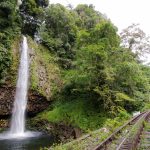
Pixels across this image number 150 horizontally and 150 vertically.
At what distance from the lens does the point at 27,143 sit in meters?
20.0

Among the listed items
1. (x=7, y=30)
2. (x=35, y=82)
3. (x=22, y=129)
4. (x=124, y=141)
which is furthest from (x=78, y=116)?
(x=124, y=141)

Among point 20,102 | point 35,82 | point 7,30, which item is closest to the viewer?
point 20,102

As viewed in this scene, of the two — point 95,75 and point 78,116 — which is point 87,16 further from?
point 78,116

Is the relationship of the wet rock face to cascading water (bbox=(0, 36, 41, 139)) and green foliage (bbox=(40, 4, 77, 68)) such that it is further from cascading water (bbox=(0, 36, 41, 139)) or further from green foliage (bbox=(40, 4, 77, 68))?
green foliage (bbox=(40, 4, 77, 68))

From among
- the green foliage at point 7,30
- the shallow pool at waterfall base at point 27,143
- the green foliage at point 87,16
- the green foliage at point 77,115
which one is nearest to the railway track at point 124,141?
the shallow pool at waterfall base at point 27,143

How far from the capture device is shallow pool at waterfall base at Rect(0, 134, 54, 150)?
18.9 m

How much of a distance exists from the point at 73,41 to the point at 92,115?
1342 centimetres

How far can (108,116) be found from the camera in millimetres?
22906

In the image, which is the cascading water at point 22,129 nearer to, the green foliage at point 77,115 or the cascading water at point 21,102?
the cascading water at point 21,102

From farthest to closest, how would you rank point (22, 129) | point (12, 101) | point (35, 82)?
point (35, 82)
point (12, 101)
point (22, 129)

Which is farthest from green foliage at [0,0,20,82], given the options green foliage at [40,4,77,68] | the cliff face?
green foliage at [40,4,77,68]

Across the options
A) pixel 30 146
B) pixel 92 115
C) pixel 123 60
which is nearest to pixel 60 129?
pixel 92 115

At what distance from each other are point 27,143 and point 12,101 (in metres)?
6.85

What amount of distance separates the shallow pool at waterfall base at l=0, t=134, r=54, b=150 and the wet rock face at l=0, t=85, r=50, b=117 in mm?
4493
